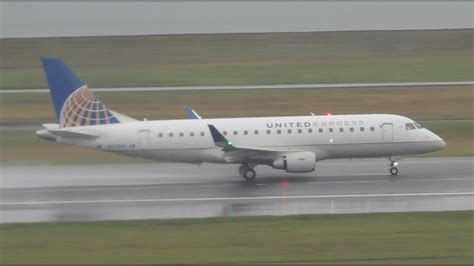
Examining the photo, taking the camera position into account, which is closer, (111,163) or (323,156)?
(323,156)

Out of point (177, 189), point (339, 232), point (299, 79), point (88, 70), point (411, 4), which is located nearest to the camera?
point (339, 232)

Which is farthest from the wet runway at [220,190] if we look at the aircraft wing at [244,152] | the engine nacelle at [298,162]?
the aircraft wing at [244,152]

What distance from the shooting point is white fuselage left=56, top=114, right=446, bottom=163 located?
105 ft

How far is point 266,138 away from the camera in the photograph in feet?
105

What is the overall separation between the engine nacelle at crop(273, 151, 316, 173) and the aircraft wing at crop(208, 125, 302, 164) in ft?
1.49

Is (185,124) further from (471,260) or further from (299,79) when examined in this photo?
(299,79)

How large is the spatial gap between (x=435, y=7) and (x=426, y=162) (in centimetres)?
3734

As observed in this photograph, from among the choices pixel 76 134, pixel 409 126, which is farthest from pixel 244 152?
pixel 409 126

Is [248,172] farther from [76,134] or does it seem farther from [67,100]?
[67,100]

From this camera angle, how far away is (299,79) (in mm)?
54812

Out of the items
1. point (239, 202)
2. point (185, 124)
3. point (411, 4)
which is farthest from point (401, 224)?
point (411, 4)

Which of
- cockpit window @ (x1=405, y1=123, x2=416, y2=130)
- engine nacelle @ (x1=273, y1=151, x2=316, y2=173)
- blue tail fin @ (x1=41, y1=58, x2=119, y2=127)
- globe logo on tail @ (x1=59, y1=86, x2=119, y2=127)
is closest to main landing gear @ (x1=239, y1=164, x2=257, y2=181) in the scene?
engine nacelle @ (x1=273, y1=151, x2=316, y2=173)

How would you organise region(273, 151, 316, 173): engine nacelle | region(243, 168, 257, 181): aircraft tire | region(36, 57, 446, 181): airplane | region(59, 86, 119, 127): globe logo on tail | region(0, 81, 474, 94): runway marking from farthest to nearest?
region(0, 81, 474, 94): runway marking < region(59, 86, 119, 127): globe logo on tail < region(36, 57, 446, 181): airplane < region(243, 168, 257, 181): aircraft tire < region(273, 151, 316, 173): engine nacelle

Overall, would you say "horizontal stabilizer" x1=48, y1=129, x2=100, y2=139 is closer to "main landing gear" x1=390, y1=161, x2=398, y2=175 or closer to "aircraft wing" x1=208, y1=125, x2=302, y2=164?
"aircraft wing" x1=208, y1=125, x2=302, y2=164
